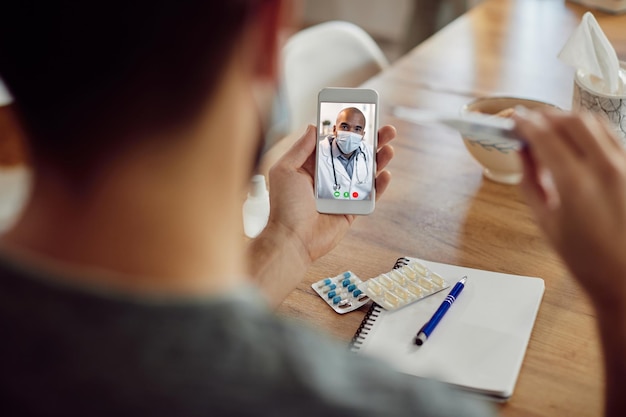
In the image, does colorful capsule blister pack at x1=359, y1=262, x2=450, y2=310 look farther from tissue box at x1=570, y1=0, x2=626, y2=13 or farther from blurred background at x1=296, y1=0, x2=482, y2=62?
blurred background at x1=296, y1=0, x2=482, y2=62

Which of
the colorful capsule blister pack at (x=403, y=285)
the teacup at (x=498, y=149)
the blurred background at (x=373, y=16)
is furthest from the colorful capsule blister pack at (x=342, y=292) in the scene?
the blurred background at (x=373, y=16)

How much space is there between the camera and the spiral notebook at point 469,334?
2.87 feet

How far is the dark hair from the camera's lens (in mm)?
440

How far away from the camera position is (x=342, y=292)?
3.38ft

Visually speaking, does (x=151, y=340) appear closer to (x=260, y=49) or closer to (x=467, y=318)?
(x=260, y=49)

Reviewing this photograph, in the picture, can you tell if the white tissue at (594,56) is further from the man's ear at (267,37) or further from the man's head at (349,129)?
the man's ear at (267,37)

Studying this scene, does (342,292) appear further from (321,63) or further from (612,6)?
(612,6)

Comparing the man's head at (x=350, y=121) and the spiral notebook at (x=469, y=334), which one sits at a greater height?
the man's head at (x=350, y=121)

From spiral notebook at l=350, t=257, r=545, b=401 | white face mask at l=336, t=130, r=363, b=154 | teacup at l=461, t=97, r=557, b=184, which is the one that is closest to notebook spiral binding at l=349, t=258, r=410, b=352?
spiral notebook at l=350, t=257, r=545, b=401

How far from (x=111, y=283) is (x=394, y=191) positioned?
2.86ft

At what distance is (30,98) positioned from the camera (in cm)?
47

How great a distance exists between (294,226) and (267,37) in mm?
578

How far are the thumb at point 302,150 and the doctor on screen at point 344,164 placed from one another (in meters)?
0.01

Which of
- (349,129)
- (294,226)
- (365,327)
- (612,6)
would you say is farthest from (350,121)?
(612,6)
